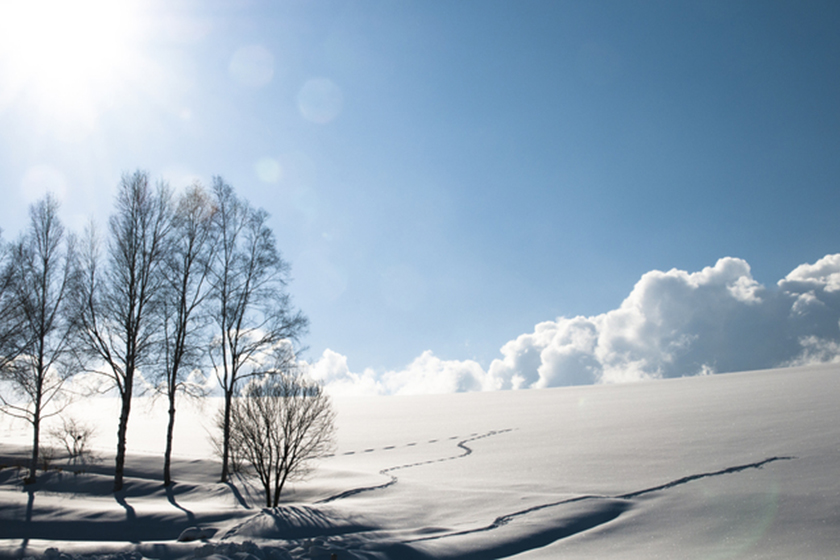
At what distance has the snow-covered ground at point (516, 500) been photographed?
814 centimetres

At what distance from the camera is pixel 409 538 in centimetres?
894

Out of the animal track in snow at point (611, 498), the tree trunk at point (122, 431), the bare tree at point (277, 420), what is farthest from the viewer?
the tree trunk at point (122, 431)

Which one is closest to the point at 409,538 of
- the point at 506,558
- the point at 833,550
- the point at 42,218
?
the point at 506,558

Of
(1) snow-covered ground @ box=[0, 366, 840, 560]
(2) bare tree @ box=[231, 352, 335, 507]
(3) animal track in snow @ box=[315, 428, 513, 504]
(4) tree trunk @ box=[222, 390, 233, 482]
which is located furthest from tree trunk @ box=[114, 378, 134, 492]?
(3) animal track in snow @ box=[315, 428, 513, 504]

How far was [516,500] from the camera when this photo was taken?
11180 millimetres

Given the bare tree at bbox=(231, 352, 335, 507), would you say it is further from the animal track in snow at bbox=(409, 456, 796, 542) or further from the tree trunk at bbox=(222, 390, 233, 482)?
the animal track in snow at bbox=(409, 456, 796, 542)

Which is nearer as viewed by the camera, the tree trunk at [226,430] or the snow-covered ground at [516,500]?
the snow-covered ground at [516,500]

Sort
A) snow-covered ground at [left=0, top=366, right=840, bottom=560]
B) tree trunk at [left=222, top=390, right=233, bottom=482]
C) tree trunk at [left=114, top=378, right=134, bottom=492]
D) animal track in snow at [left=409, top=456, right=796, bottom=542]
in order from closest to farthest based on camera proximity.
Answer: snow-covered ground at [left=0, top=366, right=840, bottom=560], animal track in snow at [left=409, top=456, right=796, bottom=542], tree trunk at [left=222, top=390, right=233, bottom=482], tree trunk at [left=114, top=378, right=134, bottom=492]

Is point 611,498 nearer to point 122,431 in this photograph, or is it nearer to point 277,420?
point 277,420

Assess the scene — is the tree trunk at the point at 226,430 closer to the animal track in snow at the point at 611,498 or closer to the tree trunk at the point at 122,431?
the tree trunk at the point at 122,431

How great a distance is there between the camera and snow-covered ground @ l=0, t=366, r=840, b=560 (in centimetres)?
814

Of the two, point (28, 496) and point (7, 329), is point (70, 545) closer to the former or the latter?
point (28, 496)

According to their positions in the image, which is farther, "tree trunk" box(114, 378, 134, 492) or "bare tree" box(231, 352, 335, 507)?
"tree trunk" box(114, 378, 134, 492)

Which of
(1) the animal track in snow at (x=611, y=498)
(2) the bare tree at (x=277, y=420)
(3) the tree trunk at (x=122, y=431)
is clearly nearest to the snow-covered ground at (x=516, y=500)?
(1) the animal track in snow at (x=611, y=498)
